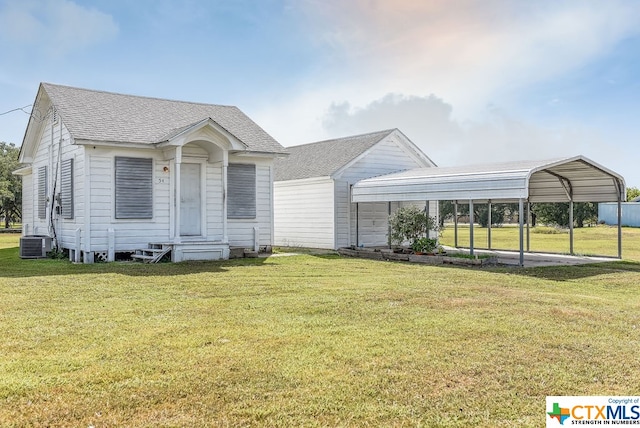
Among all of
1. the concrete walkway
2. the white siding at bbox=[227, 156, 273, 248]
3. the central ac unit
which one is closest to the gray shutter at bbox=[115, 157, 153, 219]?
the white siding at bbox=[227, 156, 273, 248]

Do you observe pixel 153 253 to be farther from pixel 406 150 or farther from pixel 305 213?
pixel 406 150

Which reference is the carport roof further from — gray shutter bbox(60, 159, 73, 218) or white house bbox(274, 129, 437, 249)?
gray shutter bbox(60, 159, 73, 218)

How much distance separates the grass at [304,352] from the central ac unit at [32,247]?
582cm

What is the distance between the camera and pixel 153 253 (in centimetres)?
1484

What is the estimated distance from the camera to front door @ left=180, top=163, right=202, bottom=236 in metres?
16.0

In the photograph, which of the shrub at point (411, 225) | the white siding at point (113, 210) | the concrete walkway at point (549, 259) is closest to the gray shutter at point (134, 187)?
the white siding at point (113, 210)

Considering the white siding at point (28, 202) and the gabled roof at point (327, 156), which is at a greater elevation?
the gabled roof at point (327, 156)

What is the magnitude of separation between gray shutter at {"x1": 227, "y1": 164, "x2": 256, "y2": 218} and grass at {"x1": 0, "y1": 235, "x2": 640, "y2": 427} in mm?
6679

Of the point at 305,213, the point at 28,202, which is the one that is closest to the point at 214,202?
the point at 305,213

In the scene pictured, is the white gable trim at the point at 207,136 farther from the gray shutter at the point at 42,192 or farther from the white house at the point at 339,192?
the gray shutter at the point at 42,192

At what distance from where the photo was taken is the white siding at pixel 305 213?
1981 cm

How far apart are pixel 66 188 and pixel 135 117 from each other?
284cm

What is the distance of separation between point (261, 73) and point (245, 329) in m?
11.5

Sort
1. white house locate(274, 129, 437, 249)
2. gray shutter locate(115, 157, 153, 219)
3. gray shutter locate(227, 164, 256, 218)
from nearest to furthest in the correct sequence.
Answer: gray shutter locate(115, 157, 153, 219) < gray shutter locate(227, 164, 256, 218) < white house locate(274, 129, 437, 249)
